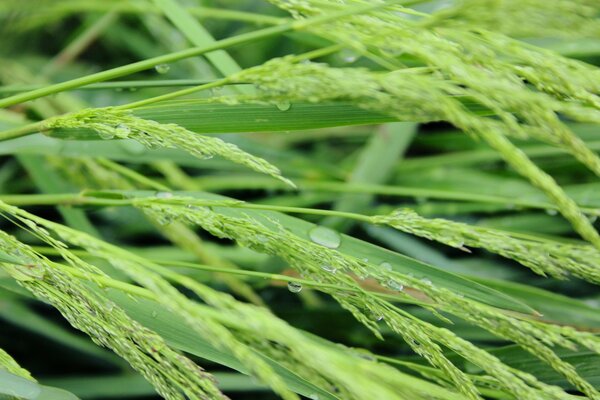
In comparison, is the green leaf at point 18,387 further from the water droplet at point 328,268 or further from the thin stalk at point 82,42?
the thin stalk at point 82,42

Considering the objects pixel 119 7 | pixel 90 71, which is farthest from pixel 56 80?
pixel 119 7

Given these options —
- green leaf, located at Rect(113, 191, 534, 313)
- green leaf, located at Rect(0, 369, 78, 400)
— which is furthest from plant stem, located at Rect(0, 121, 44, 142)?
green leaf, located at Rect(0, 369, 78, 400)

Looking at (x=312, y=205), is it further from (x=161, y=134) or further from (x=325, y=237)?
(x=161, y=134)

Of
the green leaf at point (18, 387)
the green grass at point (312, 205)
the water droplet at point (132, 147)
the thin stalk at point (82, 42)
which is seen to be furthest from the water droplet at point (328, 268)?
the thin stalk at point (82, 42)

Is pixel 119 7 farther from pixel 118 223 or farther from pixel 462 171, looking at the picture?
pixel 462 171

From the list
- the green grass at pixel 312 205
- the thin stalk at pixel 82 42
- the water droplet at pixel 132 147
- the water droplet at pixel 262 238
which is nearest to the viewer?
the green grass at pixel 312 205

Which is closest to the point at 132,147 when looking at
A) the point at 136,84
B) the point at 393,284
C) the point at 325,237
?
the point at 136,84

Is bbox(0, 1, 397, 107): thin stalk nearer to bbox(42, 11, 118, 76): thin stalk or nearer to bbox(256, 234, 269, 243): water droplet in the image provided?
bbox(256, 234, 269, 243): water droplet
